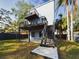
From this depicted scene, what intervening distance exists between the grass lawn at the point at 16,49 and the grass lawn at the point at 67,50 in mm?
347

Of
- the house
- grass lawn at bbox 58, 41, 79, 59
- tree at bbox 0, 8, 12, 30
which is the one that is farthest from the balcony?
grass lawn at bbox 58, 41, 79, 59

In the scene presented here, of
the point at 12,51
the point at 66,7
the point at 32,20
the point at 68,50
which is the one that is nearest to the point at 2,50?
the point at 12,51

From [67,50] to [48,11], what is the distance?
69 cm

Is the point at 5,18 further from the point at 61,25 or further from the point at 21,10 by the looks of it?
the point at 61,25

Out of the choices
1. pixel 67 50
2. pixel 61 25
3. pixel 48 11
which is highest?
pixel 48 11

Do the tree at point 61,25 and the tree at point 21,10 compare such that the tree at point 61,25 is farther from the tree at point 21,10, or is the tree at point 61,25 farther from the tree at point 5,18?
the tree at point 5,18

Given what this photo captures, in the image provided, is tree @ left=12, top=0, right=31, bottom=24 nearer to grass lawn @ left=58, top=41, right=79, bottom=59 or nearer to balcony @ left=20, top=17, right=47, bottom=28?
balcony @ left=20, top=17, right=47, bottom=28

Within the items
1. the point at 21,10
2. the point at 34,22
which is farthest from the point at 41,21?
the point at 21,10

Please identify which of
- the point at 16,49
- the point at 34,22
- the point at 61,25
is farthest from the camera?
the point at 61,25

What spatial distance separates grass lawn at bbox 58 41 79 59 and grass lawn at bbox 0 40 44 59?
35 cm

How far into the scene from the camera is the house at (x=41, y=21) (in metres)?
1.98

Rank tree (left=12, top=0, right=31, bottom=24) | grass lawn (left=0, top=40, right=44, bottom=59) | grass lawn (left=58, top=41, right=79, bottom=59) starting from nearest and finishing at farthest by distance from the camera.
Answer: grass lawn (left=0, top=40, right=44, bottom=59) → tree (left=12, top=0, right=31, bottom=24) → grass lawn (left=58, top=41, right=79, bottom=59)

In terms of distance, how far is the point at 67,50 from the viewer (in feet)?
7.47

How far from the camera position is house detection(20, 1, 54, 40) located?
6.49ft
